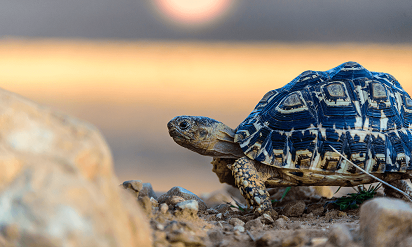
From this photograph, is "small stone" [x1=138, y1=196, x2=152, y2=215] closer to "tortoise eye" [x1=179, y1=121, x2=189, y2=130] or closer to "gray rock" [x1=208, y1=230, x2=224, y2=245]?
"gray rock" [x1=208, y1=230, x2=224, y2=245]

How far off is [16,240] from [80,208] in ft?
0.61

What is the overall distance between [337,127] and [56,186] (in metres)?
2.01

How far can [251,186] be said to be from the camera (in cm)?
226

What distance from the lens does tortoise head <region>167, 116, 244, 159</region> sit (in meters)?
2.57

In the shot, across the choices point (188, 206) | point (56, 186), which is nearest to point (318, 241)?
point (188, 206)

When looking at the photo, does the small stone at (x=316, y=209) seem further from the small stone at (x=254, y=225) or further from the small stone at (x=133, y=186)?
the small stone at (x=133, y=186)

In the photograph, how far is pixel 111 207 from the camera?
998 mm

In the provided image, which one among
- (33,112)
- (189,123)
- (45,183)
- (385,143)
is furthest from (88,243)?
(385,143)

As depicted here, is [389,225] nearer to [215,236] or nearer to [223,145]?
[215,236]

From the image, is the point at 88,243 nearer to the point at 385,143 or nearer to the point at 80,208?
the point at 80,208

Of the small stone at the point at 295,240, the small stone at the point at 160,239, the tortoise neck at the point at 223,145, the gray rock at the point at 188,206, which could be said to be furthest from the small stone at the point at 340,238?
the tortoise neck at the point at 223,145

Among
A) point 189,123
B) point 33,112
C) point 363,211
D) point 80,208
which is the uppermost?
point 189,123

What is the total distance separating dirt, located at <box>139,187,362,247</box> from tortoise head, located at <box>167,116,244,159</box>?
1.64 feet

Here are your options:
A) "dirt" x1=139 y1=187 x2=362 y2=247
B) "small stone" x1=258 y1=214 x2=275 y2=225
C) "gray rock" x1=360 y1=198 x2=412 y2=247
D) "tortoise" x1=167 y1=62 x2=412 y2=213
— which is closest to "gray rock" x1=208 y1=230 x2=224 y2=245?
"dirt" x1=139 y1=187 x2=362 y2=247
